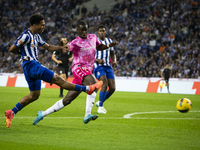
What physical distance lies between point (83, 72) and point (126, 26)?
22.3 metres

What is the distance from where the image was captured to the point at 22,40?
17.5 ft

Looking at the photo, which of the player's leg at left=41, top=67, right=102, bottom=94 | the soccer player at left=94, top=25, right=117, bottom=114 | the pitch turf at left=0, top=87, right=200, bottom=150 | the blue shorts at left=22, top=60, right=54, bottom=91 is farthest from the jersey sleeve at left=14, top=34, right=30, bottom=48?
the soccer player at left=94, top=25, right=117, bottom=114

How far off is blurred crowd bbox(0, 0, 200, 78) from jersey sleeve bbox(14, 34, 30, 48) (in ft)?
55.1

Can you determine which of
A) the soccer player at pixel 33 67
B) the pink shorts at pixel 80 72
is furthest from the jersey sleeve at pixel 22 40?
the pink shorts at pixel 80 72

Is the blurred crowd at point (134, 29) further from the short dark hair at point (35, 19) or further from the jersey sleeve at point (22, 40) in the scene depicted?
the jersey sleeve at point (22, 40)

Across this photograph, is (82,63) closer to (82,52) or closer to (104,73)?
(82,52)

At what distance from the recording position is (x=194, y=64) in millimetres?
21422

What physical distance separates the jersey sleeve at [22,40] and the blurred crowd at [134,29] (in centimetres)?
1680

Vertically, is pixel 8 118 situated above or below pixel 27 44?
below

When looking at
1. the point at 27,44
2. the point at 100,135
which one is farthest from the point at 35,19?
the point at 100,135

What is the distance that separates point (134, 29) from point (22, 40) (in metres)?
22.1

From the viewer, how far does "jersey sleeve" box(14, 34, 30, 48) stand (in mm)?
5316

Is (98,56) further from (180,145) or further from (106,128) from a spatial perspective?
(180,145)

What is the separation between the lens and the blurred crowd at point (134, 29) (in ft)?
74.3
